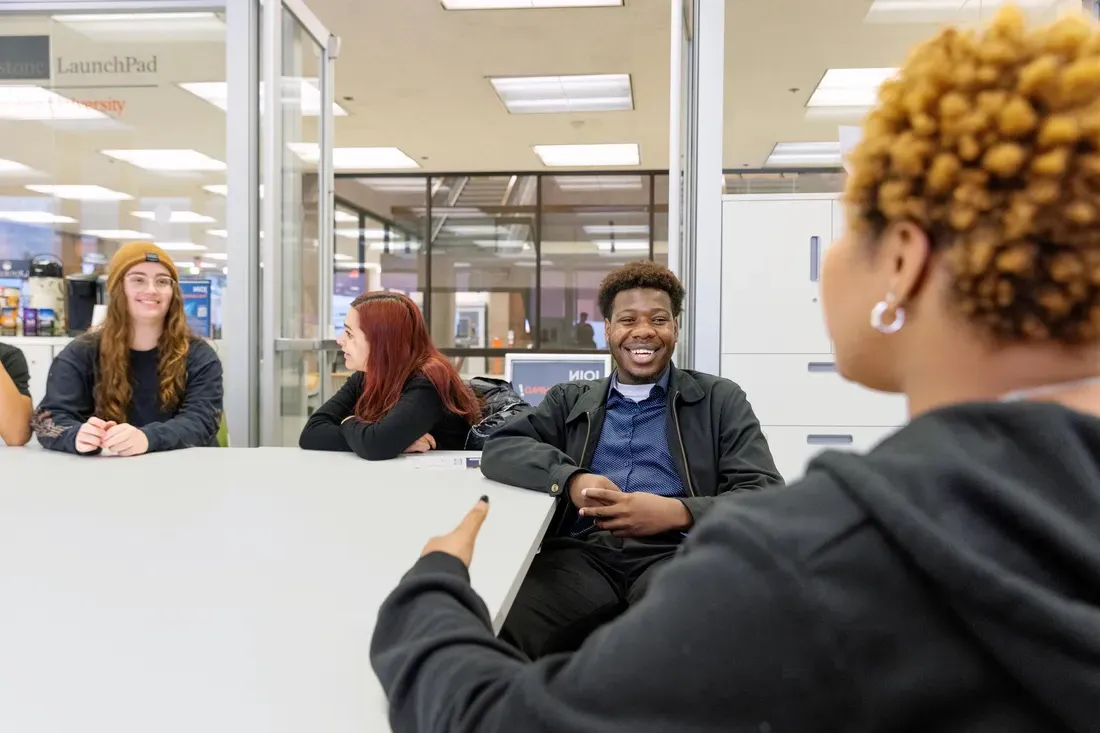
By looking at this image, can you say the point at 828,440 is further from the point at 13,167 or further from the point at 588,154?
the point at 588,154

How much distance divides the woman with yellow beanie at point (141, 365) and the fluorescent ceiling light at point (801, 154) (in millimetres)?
6212

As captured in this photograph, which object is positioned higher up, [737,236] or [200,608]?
[737,236]

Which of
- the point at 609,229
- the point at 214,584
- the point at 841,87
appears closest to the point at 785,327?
the point at 214,584

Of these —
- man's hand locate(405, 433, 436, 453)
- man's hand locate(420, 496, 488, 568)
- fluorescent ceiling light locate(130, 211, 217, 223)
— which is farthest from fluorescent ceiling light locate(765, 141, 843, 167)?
man's hand locate(420, 496, 488, 568)

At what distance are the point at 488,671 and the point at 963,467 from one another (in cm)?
35

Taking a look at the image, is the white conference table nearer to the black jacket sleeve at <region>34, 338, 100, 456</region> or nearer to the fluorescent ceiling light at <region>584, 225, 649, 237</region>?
the black jacket sleeve at <region>34, 338, 100, 456</region>

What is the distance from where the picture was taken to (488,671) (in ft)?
1.94

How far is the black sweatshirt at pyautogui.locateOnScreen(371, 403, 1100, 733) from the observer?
0.44 meters

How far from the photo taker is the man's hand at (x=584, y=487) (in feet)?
5.42


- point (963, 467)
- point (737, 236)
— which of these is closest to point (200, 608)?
point (963, 467)

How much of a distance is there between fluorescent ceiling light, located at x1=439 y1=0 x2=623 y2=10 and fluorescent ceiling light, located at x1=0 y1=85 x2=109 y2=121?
2380 millimetres

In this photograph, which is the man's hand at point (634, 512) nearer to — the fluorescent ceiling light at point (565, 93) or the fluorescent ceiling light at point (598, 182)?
the fluorescent ceiling light at point (565, 93)

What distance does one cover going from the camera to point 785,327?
279 cm

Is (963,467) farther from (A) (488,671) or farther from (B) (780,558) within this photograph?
(A) (488,671)
